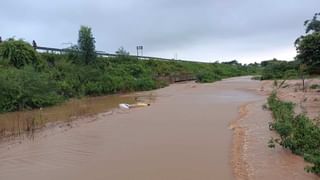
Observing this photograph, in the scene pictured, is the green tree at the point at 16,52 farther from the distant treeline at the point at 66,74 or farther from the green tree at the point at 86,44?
the green tree at the point at 86,44

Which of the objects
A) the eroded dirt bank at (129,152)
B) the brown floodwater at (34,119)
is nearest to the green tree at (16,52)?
the brown floodwater at (34,119)

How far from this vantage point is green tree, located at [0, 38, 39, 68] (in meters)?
33.0

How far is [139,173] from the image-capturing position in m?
10.3

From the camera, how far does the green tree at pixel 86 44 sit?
42.8m

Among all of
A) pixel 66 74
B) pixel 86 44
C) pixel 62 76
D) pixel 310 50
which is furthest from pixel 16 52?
pixel 310 50

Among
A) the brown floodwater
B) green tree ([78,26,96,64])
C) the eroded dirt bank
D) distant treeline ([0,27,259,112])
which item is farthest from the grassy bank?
the eroded dirt bank

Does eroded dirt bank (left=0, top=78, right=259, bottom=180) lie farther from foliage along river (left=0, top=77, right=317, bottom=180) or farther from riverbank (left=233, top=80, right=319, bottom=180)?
riverbank (left=233, top=80, right=319, bottom=180)

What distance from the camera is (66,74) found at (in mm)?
37375

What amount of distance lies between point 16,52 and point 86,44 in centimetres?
1040

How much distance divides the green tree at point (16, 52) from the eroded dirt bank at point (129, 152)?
1572 cm

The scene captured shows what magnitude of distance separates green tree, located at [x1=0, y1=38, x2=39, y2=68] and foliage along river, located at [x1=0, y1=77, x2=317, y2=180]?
1551cm

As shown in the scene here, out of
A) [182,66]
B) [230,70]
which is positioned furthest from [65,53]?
[230,70]

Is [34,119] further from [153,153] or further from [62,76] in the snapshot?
[62,76]

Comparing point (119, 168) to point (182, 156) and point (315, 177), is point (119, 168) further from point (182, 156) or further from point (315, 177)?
point (315, 177)
